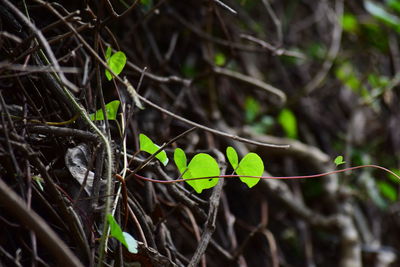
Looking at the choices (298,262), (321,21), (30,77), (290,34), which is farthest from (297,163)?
(30,77)

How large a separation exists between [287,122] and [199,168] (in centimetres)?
86

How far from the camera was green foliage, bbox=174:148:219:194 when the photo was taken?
0.60m

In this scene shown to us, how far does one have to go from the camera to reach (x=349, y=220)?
4.09 feet

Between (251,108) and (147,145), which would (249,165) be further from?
(251,108)

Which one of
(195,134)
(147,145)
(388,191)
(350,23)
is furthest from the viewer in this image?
(350,23)

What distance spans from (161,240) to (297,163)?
2.79 feet

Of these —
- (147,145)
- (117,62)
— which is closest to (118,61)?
(117,62)

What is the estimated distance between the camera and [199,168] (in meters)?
0.60

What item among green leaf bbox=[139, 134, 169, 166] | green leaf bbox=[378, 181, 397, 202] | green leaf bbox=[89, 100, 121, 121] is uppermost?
green leaf bbox=[89, 100, 121, 121]

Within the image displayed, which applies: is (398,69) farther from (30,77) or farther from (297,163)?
(30,77)

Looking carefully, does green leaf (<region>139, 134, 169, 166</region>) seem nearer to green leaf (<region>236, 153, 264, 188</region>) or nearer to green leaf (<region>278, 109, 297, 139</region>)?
green leaf (<region>236, 153, 264, 188</region>)

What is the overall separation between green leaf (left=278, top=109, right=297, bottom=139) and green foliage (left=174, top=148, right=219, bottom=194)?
0.84 m

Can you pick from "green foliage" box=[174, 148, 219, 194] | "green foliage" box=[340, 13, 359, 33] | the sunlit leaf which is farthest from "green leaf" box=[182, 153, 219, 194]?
"green foliage" box=[340, 13, 359, 33]

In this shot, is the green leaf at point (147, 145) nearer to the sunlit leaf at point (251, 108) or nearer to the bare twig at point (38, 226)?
the bare twig at point (38, 226)
